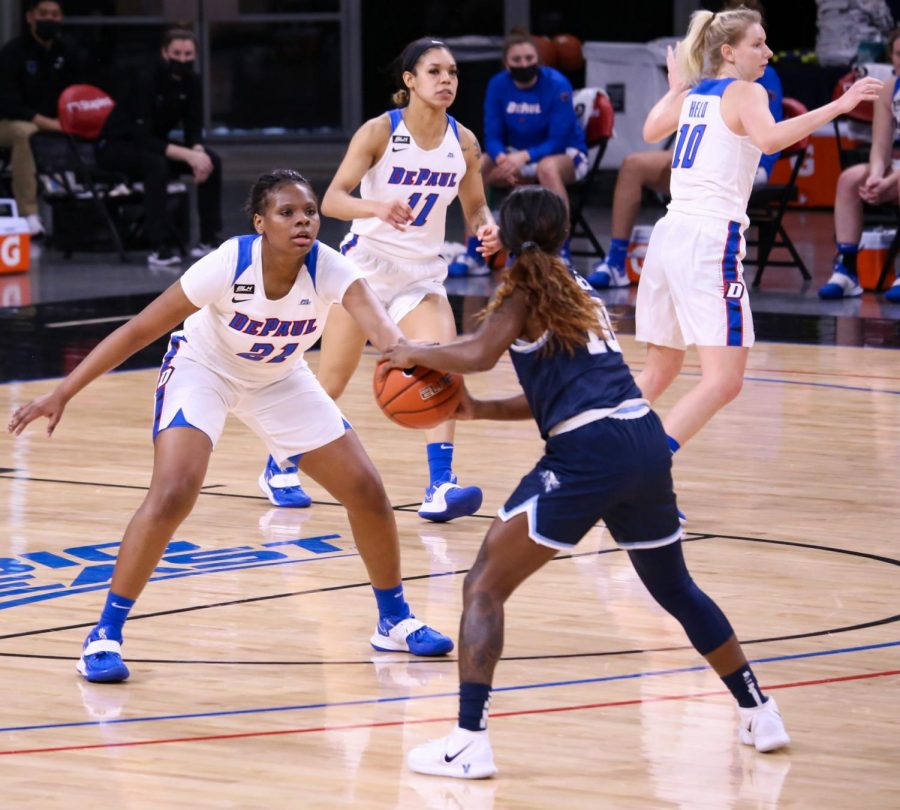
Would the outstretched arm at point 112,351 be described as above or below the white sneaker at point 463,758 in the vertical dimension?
above

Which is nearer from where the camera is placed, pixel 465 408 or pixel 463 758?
pixel 463 758

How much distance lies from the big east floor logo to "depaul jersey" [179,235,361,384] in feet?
3.48

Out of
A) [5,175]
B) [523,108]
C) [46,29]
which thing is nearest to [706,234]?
[523,108]

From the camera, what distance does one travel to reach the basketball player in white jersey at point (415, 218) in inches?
274

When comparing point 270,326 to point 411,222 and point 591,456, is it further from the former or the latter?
point 411,222

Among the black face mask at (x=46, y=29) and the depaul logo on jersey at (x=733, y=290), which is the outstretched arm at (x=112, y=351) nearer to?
the depaul logo on jersey at (x=733, y=290)

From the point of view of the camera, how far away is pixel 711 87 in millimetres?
6758

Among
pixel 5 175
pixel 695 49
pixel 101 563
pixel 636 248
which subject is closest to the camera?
pixel 101 563

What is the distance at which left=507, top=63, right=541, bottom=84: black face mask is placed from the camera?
1331cm

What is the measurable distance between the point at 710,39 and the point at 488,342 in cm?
287

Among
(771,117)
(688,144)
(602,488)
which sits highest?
(771,117)

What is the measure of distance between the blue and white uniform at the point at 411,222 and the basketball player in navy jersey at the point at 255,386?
1784 millimetres

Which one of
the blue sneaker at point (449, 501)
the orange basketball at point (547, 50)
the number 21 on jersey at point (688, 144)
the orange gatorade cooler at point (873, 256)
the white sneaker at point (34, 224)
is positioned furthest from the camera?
the orange basketball at point (547, 50)

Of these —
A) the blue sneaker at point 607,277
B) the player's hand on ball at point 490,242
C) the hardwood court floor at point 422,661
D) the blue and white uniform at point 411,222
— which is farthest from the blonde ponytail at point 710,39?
the blue sneaker at point 607,277
